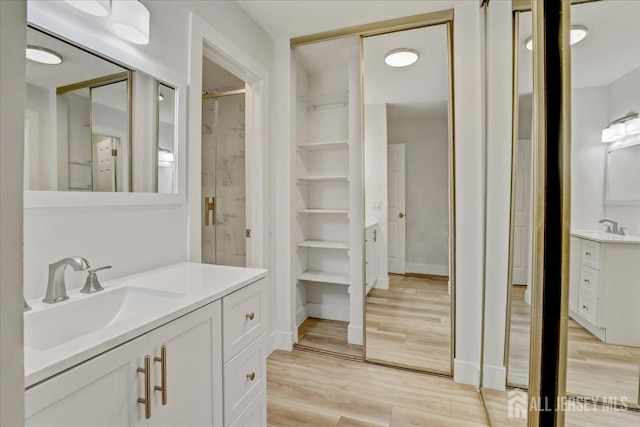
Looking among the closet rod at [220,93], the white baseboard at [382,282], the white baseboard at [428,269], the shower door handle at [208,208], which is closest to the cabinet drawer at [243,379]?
the white baseboard at [382,282]

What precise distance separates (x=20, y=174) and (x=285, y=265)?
91.2 inches

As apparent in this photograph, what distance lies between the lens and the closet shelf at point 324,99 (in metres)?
2.86

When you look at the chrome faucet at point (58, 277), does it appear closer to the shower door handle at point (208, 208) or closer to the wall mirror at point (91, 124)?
the wall mirror at point (91, 124)

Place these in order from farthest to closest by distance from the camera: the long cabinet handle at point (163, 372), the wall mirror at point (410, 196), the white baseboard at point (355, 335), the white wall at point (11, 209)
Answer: the white baseboard at point (355, 335)
the wall mirror at point (410, 196)
the long cabinet handle at point (163, 372)
the white wall at point (11, 209)

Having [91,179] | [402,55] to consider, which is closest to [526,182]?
[402,55]

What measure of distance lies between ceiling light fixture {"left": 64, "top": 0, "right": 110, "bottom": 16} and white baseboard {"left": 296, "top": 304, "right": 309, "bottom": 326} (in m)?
2.51

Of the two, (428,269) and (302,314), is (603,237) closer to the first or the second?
(428,269)

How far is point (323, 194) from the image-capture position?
9.93 ft

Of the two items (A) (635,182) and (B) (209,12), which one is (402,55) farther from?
(A) (635,182)

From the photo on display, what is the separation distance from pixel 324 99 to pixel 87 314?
Result: 252 cm

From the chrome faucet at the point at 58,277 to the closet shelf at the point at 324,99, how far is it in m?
2.31

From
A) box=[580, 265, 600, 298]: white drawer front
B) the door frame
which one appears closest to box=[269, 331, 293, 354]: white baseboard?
the door frame

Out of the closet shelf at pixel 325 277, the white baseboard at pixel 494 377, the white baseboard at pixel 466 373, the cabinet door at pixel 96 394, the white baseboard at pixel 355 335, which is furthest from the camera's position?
the closet shelf at pixel 325 277

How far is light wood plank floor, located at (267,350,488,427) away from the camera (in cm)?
176
